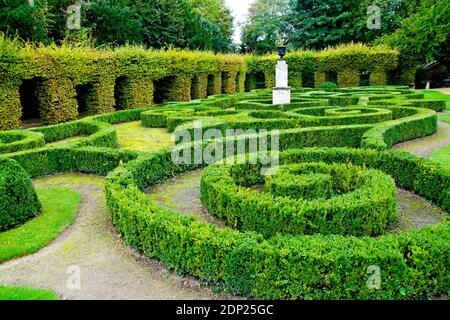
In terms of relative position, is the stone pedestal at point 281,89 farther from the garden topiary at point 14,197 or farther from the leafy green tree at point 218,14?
the leafy green tree at point 218,14

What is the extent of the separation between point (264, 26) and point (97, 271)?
192 ft

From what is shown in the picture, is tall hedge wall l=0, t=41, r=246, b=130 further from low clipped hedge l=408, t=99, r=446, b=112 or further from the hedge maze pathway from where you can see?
the hedge maze pathway

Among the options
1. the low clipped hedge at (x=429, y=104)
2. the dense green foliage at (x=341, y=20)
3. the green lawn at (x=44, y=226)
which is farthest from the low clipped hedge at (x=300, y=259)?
the dense green foliage at (x=341, y=20)

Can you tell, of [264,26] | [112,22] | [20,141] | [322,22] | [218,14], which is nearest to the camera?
[20,141]

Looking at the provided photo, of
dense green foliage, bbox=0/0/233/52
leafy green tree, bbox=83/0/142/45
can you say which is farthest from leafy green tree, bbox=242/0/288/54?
Result: leafy green tree, bbox=83/0/142/45

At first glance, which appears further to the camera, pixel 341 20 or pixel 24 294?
pixel 341 20

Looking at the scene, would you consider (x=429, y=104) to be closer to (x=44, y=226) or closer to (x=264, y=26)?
(x=44, y=226)

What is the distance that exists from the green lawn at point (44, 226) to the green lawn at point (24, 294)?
4.46ft

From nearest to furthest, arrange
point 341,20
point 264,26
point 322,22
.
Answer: point 322,22 → point 341,20 → point 264,26

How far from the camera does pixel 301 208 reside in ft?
24.3

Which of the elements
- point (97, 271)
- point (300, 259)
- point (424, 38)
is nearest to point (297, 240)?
point (300, 259)

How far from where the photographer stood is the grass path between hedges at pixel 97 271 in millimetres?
6266

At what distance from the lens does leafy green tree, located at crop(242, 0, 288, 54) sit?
59562 mm

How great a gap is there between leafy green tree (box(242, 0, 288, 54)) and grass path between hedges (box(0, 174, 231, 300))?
52.3m
